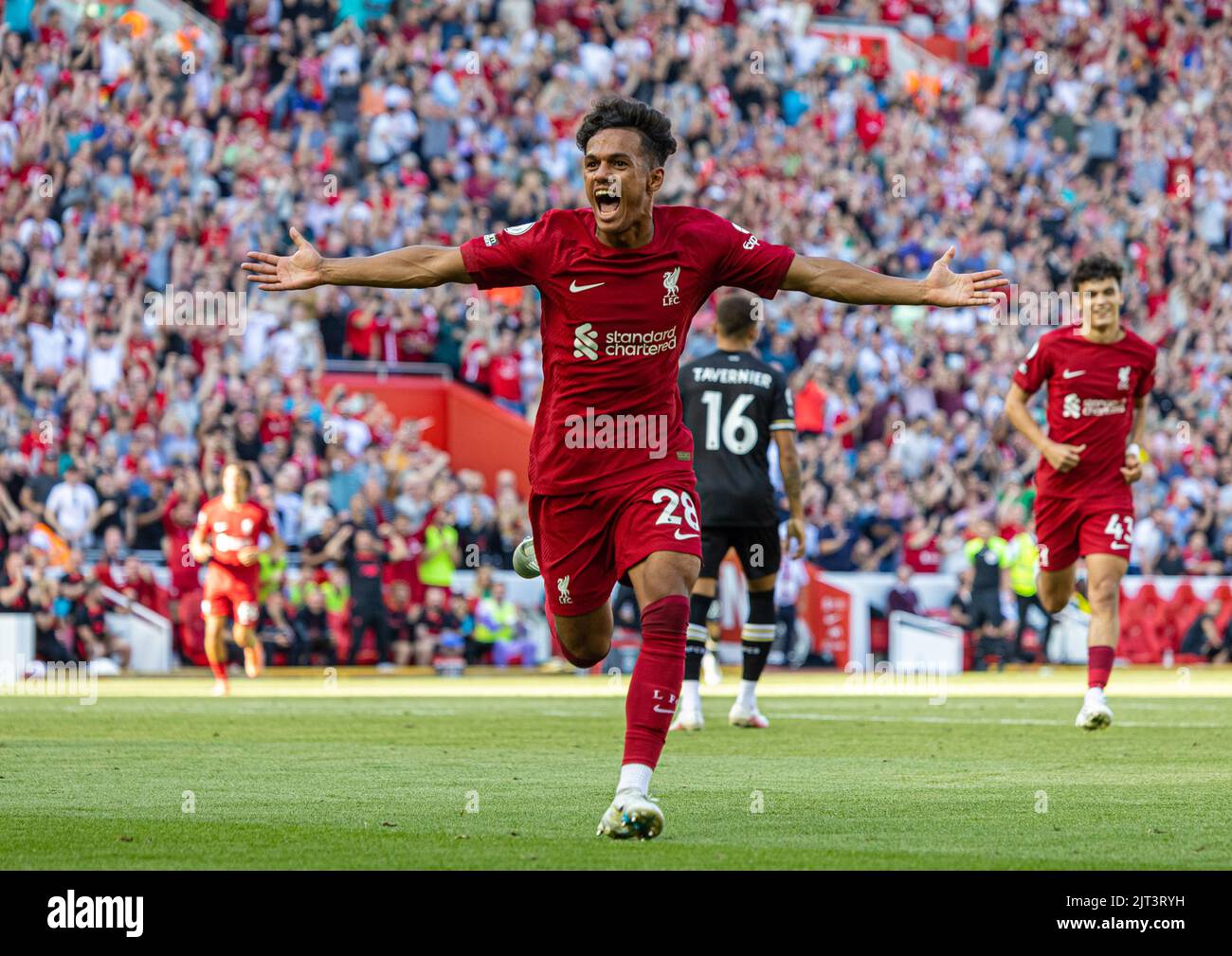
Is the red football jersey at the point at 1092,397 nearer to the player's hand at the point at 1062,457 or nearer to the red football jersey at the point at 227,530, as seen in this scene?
the player's hand at the point at 1062,457

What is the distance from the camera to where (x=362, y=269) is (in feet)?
25.9

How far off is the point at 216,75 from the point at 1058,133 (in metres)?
15.4

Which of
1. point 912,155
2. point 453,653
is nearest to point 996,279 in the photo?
point 453,653

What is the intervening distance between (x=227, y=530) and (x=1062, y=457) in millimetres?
9190

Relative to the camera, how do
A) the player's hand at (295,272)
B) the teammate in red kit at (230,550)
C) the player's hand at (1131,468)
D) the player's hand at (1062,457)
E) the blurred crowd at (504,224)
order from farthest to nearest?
the blurred crowd at (504,224) → the teammate in red kit at (230,550) → the player's hand at (1131,468) → the player's hand at (1062,457) → the player's hand at (295,272)

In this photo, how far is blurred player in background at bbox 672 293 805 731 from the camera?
544 inches

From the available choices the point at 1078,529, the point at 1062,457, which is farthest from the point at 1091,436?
the point at 1078,529

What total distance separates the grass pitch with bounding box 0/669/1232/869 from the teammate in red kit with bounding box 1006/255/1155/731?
1089mm

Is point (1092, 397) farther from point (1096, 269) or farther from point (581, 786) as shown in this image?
point (581, 786)

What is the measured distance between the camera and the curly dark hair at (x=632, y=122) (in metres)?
7.96

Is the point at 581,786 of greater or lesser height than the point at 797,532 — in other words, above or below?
below

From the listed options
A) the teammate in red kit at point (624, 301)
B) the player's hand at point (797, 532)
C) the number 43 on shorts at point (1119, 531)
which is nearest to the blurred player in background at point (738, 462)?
the player's hand at point (797, 532)

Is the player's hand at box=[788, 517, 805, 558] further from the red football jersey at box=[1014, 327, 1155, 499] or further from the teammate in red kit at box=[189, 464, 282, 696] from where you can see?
the teammate in red kit at box=[189, 464, 282, 696]

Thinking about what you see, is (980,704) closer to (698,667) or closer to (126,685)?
(698,667)
